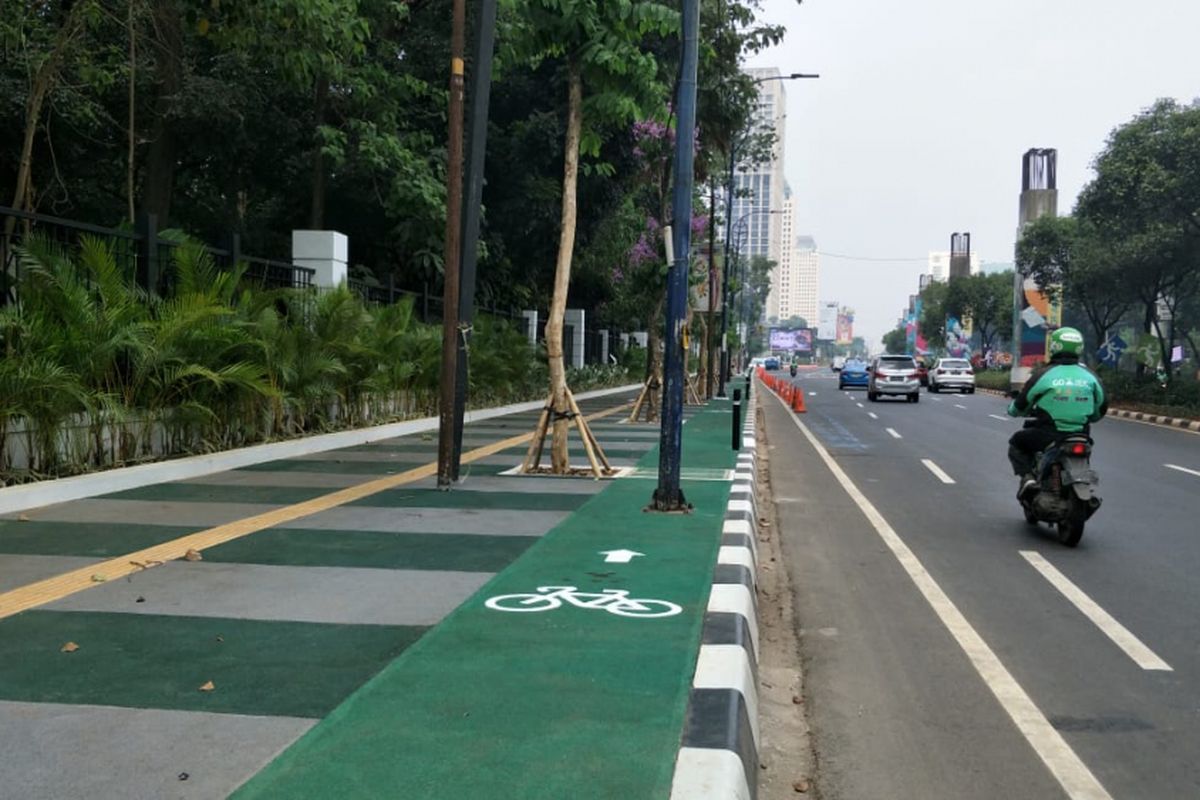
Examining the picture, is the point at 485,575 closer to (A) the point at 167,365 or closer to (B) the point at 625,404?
(A) the point at 167,365

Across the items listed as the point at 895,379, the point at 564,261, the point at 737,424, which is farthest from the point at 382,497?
the point at 895,379

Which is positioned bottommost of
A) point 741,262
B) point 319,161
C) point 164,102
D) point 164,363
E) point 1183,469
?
point 1183,469

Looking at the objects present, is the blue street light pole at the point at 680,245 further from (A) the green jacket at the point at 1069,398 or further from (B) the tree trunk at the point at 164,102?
(B) the tree trunk at the point at 164,102

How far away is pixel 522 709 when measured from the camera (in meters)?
3.75

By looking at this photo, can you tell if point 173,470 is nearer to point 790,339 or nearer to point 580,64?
point 580,64

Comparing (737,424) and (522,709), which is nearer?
(522,709)

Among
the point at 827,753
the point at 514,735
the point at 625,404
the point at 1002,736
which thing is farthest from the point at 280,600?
the point at 625,404

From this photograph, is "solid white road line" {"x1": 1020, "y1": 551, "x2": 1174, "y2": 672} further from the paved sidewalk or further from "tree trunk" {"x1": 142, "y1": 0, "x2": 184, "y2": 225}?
"tree trunk" {"x1": 142, "y1": 0, "x2": 184, "y2": 225}

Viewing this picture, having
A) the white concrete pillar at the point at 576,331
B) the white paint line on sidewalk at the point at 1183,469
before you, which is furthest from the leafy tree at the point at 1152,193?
the white concrete pillar at the point at 576,331

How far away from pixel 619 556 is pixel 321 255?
31.7 feet

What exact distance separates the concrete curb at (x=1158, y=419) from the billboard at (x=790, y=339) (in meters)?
84.5

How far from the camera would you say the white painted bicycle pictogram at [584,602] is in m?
5.23

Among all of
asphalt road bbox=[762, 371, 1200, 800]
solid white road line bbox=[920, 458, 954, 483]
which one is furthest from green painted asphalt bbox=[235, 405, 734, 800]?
solid white road line bbox=[920, 458, 954, 483]

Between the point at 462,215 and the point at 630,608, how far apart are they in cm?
581
